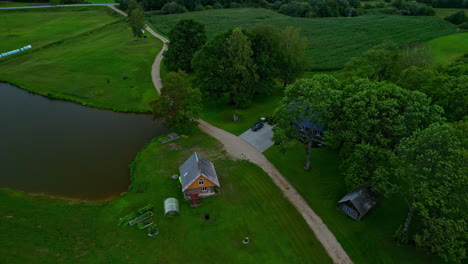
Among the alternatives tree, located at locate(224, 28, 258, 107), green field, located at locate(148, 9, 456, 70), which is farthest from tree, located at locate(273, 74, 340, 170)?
green field, located at locate(148, 9, 456, 70)

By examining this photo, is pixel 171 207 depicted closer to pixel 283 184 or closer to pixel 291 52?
pixel 283 184

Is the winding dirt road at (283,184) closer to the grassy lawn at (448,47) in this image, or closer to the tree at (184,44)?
the tree at (184,44)

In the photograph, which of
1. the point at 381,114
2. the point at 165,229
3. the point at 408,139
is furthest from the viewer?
the point at 381,114

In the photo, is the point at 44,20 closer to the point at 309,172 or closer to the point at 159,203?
the point at 159,203

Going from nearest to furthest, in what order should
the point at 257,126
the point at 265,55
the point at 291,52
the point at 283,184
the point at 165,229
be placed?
the point at 165,229 < the point at 283,184 < the point at 257,126 < the point at 265,55 < the point at 291,52

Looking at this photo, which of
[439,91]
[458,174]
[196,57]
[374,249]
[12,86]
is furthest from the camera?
[12,86]

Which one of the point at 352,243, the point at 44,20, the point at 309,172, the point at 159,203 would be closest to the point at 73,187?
the point at 159,203

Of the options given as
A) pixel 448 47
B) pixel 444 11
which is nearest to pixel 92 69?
pixel 448 47
